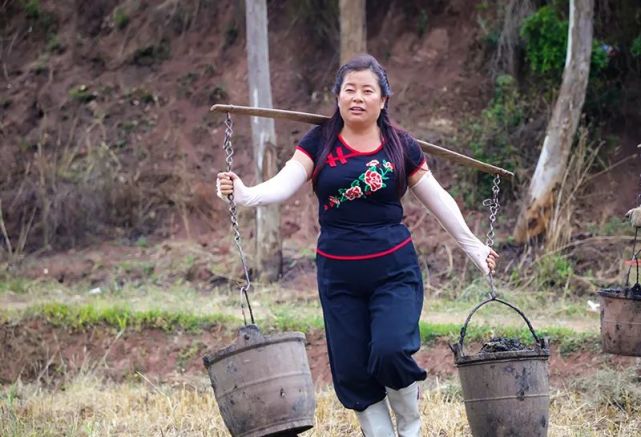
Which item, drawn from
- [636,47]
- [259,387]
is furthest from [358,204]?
[636,47]

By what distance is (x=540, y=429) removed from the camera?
17.1ft

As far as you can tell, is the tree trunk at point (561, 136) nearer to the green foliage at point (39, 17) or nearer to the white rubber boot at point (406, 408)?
the white rubber boot at point (406, 408)

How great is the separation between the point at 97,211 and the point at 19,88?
3504mm

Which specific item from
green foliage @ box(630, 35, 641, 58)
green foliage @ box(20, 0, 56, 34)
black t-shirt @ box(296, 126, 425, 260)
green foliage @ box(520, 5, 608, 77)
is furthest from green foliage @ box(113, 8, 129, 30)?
black t-shirt @ box(296, 126, 425, 260)

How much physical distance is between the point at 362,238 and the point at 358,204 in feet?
0.56

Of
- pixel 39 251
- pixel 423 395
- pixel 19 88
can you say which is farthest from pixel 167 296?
pixel 19 88

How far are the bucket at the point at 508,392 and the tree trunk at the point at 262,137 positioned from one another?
308 inches

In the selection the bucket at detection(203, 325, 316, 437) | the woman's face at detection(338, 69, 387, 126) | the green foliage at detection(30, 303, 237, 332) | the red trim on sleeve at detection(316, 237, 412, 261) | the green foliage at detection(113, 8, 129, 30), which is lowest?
the green foliage at detection(30, 303, 237, 332)

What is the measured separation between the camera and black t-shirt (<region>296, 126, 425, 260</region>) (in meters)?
5.08

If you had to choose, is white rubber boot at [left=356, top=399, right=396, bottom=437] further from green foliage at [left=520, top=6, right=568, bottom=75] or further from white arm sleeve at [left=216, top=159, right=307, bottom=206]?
green foliage at [left=520, top=6, right=568, bottom=75]

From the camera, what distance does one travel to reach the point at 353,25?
46.6 feet

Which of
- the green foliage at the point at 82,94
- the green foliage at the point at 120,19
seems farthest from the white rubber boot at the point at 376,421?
the green foliage at the point at 120,19

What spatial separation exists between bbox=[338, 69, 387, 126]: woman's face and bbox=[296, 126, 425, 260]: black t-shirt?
0.15 meters

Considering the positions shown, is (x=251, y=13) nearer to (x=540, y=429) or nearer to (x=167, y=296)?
(x=167, y=296)
